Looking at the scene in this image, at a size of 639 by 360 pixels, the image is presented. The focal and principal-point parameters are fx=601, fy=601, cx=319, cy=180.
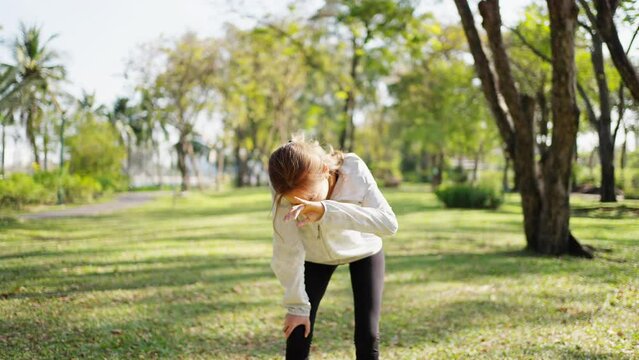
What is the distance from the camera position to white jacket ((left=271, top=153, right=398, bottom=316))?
279 cm

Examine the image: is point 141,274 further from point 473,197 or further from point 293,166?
point 473,197

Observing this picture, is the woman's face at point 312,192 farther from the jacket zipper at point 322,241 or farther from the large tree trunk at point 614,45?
the large tree trunk at point 614,45

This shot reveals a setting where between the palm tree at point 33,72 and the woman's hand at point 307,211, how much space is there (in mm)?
11781

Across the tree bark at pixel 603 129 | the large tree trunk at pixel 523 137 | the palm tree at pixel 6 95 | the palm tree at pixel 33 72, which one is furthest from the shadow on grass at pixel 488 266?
the palm tree at pixel 33 72

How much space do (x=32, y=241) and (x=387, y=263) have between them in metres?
6.88

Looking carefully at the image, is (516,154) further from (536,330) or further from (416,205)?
(416,205)

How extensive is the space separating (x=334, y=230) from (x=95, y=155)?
30587 millimetres

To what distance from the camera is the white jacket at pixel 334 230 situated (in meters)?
2.79

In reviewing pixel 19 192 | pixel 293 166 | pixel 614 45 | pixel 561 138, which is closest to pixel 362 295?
pixel 293 166

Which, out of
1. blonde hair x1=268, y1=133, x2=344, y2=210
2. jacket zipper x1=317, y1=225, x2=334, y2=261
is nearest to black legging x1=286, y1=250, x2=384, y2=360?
jacket zipper x1=317, y1=225, x2=334, y2=261

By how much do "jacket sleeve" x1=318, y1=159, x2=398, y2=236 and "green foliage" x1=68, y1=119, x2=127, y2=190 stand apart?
28737 mm

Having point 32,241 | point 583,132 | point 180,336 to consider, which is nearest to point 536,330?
point 180,336

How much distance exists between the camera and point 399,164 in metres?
63.0

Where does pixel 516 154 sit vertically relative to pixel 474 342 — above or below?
above
